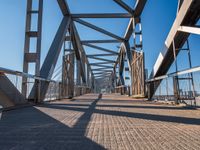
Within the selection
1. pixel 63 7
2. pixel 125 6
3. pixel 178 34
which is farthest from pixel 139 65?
pixel 63 7

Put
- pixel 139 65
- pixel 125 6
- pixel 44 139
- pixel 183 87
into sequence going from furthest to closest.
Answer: pixel 125 6 < pixel 139 65 < pixel 183 87 < pixel 44 139

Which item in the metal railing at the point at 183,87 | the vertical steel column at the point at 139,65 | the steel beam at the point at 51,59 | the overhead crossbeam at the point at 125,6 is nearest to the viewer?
the metal railing at the point at 183,87

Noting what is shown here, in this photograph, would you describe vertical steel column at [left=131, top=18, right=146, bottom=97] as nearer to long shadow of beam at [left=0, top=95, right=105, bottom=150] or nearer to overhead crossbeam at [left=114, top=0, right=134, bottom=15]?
overhead crossbeam at [left=114, top=0, right=134, bottom=15]

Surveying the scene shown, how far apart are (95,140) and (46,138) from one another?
1.41ft

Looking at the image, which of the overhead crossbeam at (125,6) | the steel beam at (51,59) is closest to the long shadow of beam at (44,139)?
the steel beam at (51,59)

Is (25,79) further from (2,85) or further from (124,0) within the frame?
(124,0)

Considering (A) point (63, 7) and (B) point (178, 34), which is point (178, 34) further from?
(A) point (63, 7)

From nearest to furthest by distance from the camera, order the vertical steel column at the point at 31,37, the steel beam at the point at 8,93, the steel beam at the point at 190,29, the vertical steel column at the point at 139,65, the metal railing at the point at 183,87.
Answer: the steel beam at the point at 8,93
the metal railing at the point at 183,87
the steel beam at the point at 190,29
the vertical steel column at the point at 31,37
the vertical steel column at the point at 139,65

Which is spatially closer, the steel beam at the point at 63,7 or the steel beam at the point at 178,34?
the steel beam at the point at 178,34

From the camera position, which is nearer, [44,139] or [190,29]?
[44,139]

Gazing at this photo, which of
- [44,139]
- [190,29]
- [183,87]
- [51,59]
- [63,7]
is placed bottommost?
[44,139]

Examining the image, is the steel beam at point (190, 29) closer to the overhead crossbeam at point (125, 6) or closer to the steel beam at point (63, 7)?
the overhead crossbeam at point (125, 6)

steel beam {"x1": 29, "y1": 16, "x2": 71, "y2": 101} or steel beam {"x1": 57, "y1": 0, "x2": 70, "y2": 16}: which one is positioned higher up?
steel beam {"x1": 57, "y1": 0, "x2": 70, "y2": 16}

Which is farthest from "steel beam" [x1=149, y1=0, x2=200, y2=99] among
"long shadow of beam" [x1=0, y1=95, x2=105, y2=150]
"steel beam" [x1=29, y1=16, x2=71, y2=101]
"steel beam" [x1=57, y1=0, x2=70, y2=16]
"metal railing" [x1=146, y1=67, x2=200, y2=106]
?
"steel beam" [x1=57, y1=0, x2=70, y2=16]
